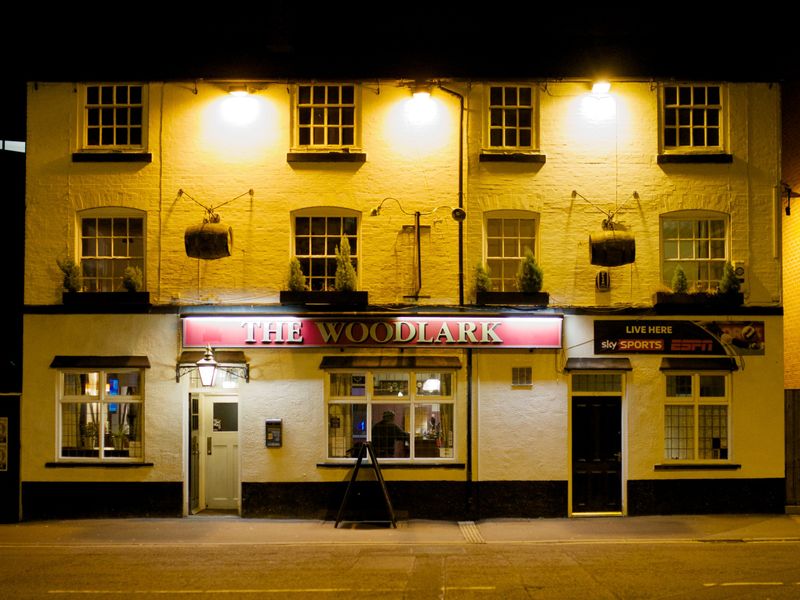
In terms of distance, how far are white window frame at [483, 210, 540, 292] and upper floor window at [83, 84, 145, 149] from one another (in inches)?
286

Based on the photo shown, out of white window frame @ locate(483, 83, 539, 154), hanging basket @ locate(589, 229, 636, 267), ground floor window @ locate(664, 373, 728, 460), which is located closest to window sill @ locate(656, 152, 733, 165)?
hanging basket @ locate(589, 229, 636, 267)

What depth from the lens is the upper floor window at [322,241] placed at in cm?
1502

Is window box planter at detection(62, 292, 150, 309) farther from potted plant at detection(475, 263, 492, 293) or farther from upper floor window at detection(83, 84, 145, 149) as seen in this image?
potted plant at detection(475, 263, 492, 293)

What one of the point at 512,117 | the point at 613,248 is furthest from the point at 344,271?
the point at 613,248

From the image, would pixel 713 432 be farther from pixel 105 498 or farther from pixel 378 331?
pixel 105 498

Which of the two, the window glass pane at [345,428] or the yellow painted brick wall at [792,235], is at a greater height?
the yellow painted brick wall at [792,235]

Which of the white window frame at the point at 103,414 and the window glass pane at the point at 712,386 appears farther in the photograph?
the window glass pane at the point at 712,386

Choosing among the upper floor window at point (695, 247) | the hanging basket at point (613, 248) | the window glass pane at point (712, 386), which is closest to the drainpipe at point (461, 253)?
the hanging basket at point (613, 248)

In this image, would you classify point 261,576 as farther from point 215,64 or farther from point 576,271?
point 215,64

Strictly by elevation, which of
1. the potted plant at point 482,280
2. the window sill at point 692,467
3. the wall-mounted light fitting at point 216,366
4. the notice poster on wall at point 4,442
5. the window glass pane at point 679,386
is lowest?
the window sill at point 692,467

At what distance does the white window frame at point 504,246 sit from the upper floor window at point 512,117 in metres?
1.38

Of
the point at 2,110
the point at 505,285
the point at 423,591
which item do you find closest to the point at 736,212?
the point at 505,285

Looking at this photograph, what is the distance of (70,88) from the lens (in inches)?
589

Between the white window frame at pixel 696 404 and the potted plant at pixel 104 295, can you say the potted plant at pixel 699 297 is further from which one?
the potted plant at pixel 104 295
